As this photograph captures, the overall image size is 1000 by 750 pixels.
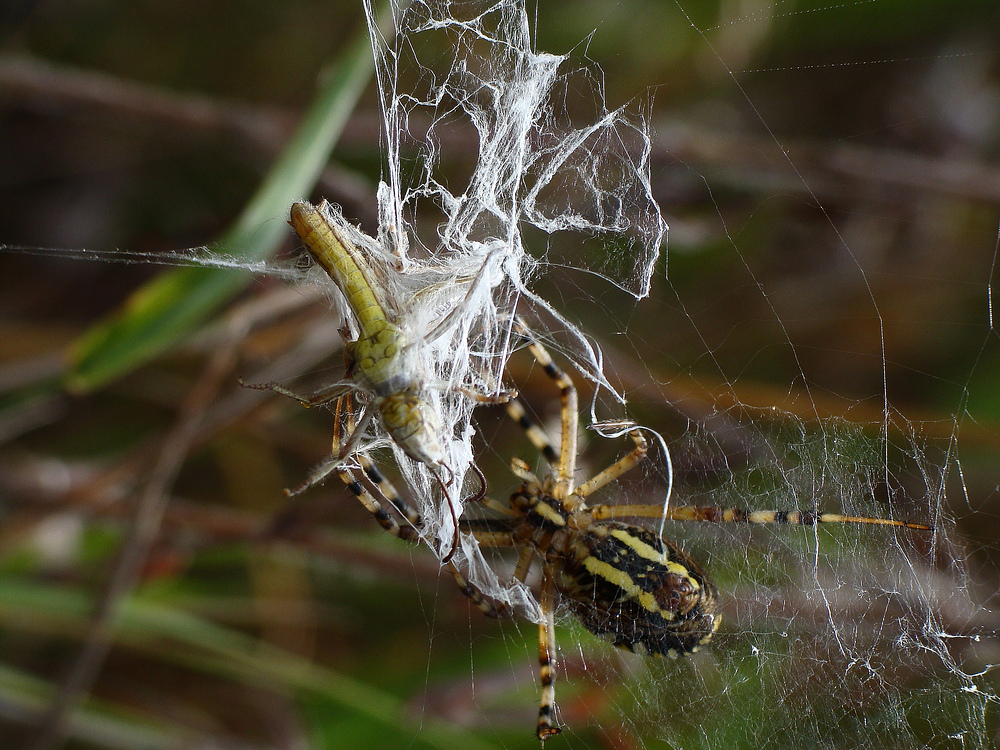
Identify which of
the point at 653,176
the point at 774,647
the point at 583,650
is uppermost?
the point at 653,176

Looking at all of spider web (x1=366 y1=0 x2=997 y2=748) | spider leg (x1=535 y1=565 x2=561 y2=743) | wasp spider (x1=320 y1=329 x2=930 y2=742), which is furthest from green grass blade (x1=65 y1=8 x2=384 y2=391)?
spider leg (x1=535 y1=565 x2=561 y2=743)

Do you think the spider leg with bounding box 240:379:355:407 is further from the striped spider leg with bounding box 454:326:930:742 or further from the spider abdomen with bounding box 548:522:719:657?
the spider abdomen with bounding box 548:522:719:657

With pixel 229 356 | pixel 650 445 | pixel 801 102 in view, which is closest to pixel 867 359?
pixel 801 102

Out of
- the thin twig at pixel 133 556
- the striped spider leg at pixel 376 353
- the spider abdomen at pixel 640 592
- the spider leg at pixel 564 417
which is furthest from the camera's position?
the thin twig at pixel 133 556

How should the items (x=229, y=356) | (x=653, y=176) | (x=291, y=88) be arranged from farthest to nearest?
(x=291, y=88)
(x=229, y=356)
(x=653, y=176)

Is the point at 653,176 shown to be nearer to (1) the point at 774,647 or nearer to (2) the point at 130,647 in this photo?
(1) the point at 774,647

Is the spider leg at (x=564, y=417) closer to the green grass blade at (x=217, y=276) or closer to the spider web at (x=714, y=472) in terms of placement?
the spider web at (x=714, y=472)

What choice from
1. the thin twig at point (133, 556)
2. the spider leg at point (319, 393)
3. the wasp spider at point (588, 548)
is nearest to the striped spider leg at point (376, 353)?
the spider leg at point (319, 393)
